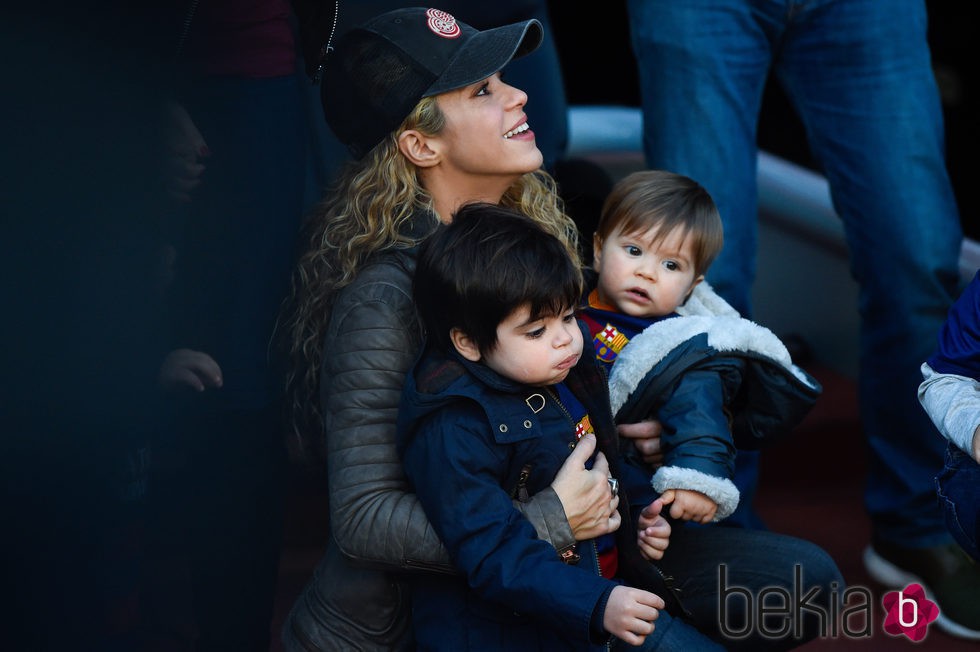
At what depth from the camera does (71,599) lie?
1.43 m

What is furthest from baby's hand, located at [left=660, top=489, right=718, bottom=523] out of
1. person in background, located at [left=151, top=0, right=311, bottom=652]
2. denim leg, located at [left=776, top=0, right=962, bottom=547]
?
denim leg, located at [left=776, top=0, right=962, bottom=547]

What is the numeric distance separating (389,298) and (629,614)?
0.50 metres

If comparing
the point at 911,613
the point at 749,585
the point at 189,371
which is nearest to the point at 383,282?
the point at 189,371

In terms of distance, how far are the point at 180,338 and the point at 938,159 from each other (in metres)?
1.47

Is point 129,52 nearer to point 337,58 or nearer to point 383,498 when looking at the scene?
point 337,58

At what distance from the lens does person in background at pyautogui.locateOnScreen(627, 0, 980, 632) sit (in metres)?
2.33

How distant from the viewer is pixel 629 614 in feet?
4.72

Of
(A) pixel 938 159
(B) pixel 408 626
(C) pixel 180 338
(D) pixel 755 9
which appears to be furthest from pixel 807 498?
(C) pixel 180 338

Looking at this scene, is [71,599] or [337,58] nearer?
[71,599]

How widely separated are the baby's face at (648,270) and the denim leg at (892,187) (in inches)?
24.4

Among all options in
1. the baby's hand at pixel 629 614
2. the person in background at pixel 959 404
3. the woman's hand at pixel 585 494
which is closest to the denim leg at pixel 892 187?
the person in background at pixel 959 404

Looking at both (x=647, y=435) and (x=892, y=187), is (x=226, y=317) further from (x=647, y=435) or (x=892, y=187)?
(x=892, y=187)

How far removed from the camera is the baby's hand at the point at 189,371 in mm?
1546

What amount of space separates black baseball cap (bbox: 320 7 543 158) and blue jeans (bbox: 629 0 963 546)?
2.12 feet
